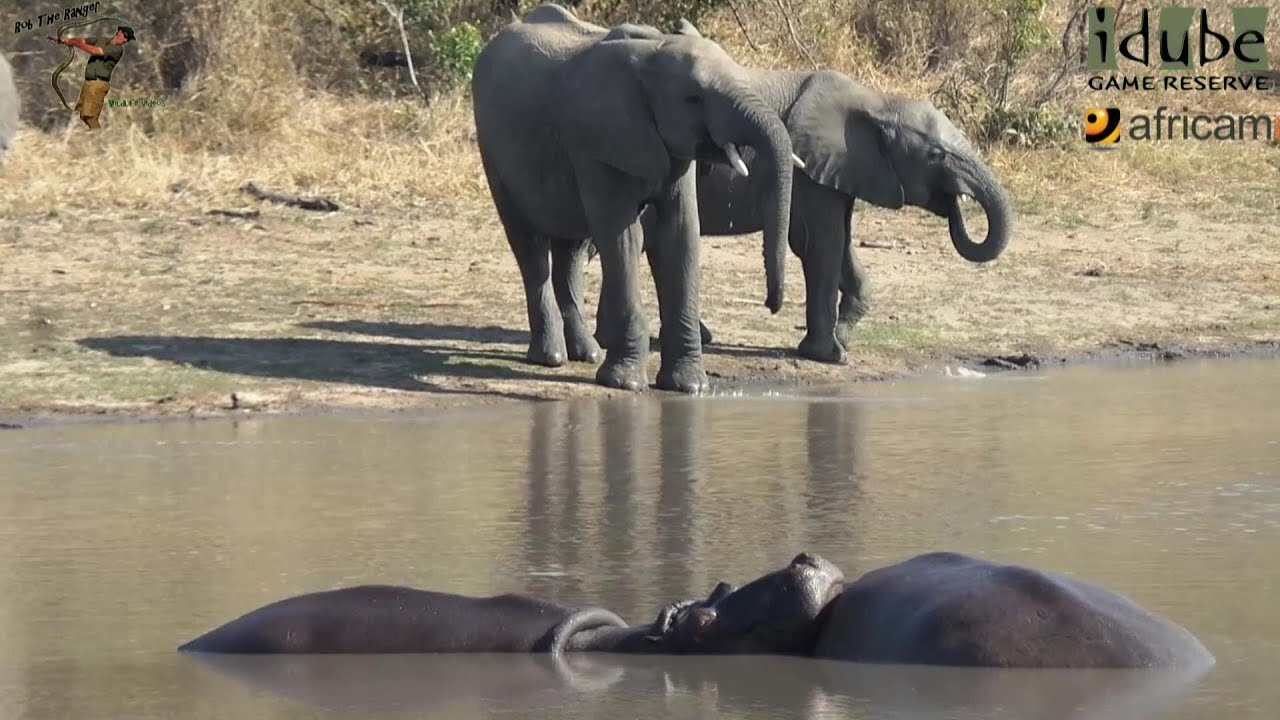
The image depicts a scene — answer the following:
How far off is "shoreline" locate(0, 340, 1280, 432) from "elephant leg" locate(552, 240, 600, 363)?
2.93ft

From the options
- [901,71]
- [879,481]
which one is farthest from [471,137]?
[879,481]

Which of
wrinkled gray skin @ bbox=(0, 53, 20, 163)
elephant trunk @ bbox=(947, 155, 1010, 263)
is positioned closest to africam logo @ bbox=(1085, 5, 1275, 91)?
elephant trunk @ bbox=(947, 155, 1010, 263)

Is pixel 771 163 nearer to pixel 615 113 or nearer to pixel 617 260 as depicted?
pixel 615 113

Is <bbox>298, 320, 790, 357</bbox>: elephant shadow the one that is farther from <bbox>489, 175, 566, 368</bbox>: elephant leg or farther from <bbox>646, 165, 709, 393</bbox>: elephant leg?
<bbox>646, 165, 709, 393</bbox>: elephant leg

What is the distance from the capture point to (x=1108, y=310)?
15.1m

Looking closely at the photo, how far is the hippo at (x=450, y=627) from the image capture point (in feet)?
20.7

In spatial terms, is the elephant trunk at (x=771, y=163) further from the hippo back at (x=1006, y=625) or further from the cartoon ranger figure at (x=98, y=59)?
the cartoon ranger figure at (x=98, y=59)

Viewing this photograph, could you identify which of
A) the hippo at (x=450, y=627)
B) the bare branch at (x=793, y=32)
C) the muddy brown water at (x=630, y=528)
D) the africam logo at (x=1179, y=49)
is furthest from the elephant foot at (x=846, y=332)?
the africam logo at (x=1179, y=49)

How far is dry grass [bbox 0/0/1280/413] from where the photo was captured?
12531mm

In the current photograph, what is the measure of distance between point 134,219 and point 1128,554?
384 inches

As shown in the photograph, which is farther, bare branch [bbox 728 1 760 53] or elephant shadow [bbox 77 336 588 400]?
bare branch [bbox 728 1 760 53]

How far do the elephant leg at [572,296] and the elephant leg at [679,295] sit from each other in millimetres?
931

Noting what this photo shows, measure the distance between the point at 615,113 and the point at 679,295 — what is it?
40.0 inches

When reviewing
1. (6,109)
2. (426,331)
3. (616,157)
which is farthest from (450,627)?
(426,331)
